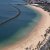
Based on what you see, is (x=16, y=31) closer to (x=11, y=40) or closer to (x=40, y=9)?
(x=11, y=40)

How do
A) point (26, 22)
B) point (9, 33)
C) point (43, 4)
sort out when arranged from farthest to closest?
point (43, 4), point (26, 22), point (9, 33)

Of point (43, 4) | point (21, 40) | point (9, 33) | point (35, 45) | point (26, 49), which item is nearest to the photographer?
point (26, 49)

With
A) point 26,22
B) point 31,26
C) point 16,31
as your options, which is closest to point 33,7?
point 26,22

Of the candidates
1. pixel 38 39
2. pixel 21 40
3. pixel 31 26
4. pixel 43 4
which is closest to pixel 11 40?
pixel 21 40

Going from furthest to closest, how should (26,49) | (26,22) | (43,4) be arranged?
(43,4) < (26,22) < (26,49)

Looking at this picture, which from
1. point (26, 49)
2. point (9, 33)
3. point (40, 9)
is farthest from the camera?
point (40, 9)

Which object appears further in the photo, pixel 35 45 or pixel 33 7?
pixel 33 7

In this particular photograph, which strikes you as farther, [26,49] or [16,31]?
[16,31]

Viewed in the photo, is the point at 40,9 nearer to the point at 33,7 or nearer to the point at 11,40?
the point at 33,7
